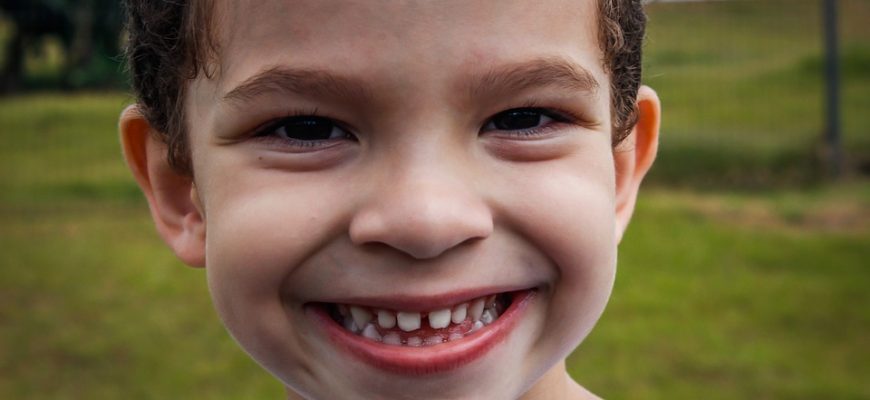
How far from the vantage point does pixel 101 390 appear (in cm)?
521

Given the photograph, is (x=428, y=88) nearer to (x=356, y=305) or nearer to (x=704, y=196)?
(x=356, y=305)

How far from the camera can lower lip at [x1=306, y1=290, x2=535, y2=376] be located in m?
1.41

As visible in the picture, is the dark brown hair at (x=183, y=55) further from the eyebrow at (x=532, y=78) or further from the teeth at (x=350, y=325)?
the teeth at (x=350, y=325)

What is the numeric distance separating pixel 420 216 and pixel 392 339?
22 cm

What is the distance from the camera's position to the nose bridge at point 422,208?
1.29 m

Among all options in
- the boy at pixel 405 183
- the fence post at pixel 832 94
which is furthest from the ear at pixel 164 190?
the fence post at pixel 832 94

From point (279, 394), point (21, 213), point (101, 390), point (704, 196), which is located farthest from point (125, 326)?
point (704, 196)

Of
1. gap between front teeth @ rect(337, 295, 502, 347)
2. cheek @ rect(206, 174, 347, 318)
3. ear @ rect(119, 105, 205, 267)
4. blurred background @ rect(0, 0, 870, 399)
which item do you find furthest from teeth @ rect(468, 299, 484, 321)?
blurred background @ rect(0, 0, 870, 399)

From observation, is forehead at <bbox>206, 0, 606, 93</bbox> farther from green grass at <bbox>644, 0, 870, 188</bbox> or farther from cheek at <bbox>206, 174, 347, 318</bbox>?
green grass at <bbox>644, 0, 870, 188</bbox>

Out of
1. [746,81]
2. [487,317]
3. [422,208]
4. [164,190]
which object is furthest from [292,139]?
[746,81]

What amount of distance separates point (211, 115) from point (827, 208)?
6916 mm

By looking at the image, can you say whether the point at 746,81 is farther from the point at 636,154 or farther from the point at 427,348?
the point at 427,348

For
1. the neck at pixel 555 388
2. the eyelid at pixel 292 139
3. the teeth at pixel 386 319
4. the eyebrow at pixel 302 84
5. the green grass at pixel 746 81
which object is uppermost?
the eyebrow at pixel 302 84

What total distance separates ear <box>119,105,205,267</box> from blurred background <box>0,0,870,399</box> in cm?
24
